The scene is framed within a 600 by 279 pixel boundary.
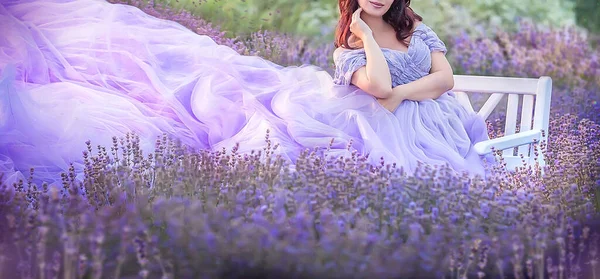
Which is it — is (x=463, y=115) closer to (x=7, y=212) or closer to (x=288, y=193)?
(x=288, y=193)

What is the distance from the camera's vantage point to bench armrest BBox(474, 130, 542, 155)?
9.60 ft

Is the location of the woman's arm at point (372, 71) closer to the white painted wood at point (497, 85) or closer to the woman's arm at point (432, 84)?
the woman's arm at point (432, 84)

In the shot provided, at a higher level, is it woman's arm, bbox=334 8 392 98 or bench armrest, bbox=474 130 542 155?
woman's arm, bbox=334 8 392 98

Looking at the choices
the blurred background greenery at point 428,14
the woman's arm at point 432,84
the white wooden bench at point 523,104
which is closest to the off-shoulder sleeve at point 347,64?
the woman's arm at point 432,84

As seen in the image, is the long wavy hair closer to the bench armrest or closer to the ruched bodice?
the ruched bodice

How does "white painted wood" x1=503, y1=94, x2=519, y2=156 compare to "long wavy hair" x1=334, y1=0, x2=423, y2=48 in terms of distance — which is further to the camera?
"white painted wood" x1=503, y1=94, x2=519, y2=156

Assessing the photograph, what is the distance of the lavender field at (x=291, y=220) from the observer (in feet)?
6.26

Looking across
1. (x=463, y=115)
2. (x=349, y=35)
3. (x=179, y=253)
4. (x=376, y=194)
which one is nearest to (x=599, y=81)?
(x=463, y=115)

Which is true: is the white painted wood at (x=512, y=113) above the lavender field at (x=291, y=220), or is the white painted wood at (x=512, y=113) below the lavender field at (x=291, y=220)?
above

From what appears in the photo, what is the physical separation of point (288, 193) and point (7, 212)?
780 millimetres

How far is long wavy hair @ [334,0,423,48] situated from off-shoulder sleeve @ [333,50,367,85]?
0.27 ft

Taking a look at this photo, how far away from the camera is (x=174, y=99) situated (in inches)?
119

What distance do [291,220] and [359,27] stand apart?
1.08 metres

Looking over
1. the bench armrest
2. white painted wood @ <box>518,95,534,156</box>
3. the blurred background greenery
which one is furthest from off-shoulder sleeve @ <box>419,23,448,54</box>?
the blurred background greenery
